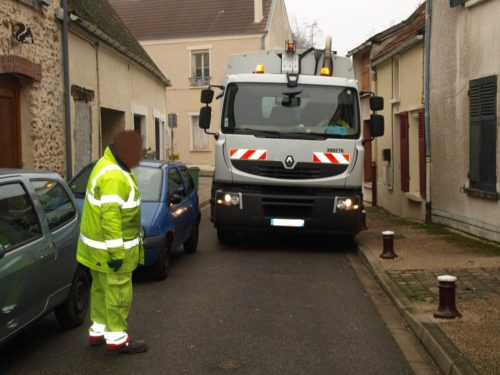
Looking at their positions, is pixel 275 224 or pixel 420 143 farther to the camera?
pixel 420 143

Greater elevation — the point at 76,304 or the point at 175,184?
the point at 175,184

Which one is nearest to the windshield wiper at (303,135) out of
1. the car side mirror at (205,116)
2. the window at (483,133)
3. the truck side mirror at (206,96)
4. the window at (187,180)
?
the car side mirror at (205,116)

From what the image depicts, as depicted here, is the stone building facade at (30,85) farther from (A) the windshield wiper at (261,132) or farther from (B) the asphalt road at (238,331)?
(B) the asphalt road at (238,331)

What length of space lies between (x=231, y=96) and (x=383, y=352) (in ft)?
19.6

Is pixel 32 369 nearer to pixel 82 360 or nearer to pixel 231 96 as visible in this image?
pixel 82 360

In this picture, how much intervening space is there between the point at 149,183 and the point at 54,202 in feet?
10.5

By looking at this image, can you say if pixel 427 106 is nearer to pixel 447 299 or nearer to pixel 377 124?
pixel 377 124

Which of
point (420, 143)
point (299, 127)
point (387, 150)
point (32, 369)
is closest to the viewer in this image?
point (32, 369)

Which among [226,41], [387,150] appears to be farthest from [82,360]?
[226,41]

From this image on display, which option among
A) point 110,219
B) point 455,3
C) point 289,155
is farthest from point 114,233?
point 455,3

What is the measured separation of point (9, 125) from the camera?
436 inches

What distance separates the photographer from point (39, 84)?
1154 cm

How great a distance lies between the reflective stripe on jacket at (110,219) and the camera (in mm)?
4918

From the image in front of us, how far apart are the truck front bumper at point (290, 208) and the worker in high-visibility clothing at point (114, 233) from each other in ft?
16.7
